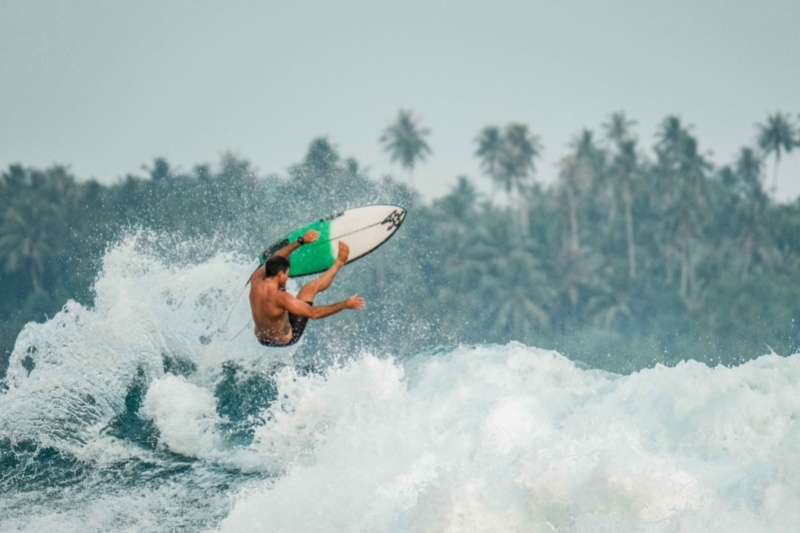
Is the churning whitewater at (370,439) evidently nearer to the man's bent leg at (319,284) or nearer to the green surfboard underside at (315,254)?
the man's bent leg at (319,284)

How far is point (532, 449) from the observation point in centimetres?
686

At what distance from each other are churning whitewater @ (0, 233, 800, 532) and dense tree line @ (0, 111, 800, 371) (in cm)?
2797

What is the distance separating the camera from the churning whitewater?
6.39 metres

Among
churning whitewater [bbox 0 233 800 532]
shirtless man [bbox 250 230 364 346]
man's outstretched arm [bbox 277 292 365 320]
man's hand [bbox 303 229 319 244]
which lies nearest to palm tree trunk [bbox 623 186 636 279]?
churning whitewater [bbox 0 233 800 532]

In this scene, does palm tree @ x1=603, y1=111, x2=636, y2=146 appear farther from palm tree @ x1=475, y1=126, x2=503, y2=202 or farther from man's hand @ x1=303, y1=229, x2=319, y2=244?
man's hand @ x1=303, y1=229, x2=319, y2=244

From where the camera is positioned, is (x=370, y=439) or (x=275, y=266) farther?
(x=275, y=266)

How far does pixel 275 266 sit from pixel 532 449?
285 cm

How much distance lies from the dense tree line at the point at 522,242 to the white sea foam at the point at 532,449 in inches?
1173

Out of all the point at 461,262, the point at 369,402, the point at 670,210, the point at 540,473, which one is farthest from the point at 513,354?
the point at 670,210

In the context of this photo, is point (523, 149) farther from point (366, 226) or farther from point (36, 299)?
point (366, 226)

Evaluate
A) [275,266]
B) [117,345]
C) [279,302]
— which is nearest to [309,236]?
[275,266]

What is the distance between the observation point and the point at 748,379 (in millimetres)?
7594

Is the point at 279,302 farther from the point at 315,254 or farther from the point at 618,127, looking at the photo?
the point at 618,127

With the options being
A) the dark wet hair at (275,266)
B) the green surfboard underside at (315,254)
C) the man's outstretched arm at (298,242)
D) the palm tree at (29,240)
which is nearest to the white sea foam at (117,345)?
the green surfboard underside at (315,254)
